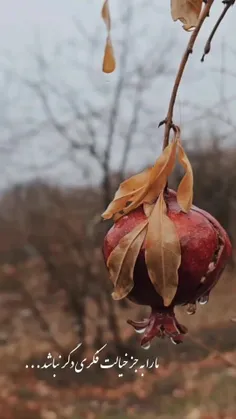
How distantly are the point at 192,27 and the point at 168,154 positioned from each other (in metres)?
0.09

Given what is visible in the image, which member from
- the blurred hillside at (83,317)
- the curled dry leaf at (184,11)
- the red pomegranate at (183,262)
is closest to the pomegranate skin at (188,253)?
the red pomegranate at (183,262)

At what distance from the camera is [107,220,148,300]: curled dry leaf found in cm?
33

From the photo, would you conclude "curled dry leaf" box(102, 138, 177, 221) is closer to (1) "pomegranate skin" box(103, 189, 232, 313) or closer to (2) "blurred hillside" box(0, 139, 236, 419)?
(1) "pomegranate skin" box(103, 189, 232, 313)

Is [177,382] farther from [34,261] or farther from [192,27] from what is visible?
[192,27]

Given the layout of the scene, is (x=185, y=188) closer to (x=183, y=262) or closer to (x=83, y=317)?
(x=183, y=262)

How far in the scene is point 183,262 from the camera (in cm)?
33

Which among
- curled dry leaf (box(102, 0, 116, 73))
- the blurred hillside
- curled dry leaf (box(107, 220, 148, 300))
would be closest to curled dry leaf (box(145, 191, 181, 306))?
curled dry leaf (box(107, 220, 148, 300))

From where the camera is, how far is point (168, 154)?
1.11 ft

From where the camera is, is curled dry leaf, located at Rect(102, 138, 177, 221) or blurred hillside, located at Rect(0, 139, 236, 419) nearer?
curled dry leaf, located at Rect(102, 138, 177, 221)

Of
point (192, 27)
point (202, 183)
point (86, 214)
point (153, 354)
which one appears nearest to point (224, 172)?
point (202, 183)

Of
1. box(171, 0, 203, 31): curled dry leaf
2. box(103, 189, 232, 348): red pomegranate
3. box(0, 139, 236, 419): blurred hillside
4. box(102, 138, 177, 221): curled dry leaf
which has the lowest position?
box(0, 139, 236, 419): blurred hillside

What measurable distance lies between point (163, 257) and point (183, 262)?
2 cm

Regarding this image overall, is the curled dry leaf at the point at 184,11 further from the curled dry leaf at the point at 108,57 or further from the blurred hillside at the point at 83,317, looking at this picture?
the blurred hillside at the point at 83,317

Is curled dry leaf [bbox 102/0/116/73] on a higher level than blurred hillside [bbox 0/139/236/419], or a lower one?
higher
